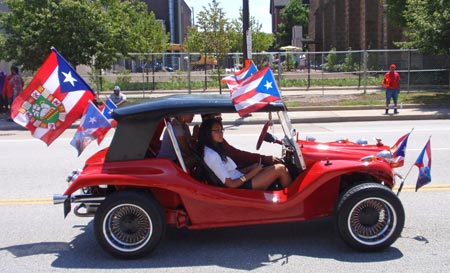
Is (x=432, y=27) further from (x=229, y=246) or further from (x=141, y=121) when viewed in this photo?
(x=141, y=121)

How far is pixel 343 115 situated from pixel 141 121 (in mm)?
13846

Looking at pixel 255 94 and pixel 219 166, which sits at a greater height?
pixel 255 94

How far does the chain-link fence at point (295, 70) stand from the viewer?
925 inches

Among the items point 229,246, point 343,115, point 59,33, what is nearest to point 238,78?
point 229,246

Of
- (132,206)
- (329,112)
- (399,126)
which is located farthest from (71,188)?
(329,112)

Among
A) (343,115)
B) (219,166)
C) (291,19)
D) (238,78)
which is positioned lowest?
(343,115)

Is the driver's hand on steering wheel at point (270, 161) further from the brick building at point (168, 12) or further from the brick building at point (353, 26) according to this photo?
the brick building at point (168, 12)

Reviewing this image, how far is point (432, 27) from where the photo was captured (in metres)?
19.8

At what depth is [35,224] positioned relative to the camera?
6.19 meters

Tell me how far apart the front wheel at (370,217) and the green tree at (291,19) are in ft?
303

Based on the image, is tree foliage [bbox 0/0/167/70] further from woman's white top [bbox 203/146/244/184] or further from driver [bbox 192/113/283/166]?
woman's white top [bbox 203/146/244/184]

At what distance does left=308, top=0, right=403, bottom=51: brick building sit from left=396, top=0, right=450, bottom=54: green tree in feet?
54.1

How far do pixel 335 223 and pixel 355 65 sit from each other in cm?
2064

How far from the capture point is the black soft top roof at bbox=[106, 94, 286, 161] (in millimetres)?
5137
